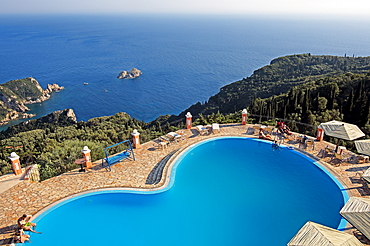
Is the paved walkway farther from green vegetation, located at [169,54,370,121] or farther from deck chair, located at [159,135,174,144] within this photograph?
green vegetation, located at [169,54,370,121]

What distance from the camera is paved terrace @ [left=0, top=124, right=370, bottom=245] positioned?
969 cm

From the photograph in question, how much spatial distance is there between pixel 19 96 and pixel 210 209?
94906 mm

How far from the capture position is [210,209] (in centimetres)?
999

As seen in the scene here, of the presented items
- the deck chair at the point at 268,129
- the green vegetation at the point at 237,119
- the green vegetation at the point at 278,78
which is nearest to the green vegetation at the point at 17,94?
the green vegetation at the point at 237,119

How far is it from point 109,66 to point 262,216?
390 ft

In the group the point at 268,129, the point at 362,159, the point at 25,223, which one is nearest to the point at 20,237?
the point at 25,223

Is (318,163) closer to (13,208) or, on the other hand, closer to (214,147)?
(214,147)

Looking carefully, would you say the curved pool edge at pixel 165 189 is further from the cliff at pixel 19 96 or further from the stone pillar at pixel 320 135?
the cliff at pixel 19 96

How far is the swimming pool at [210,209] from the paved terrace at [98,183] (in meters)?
0.51

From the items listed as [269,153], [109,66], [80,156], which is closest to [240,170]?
[269,153]

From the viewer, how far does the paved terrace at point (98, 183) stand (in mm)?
9688

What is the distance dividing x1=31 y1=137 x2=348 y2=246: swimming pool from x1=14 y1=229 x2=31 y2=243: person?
0.26m

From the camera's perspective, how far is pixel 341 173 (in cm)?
1153

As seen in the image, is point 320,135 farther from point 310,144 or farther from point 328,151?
point 328,151
